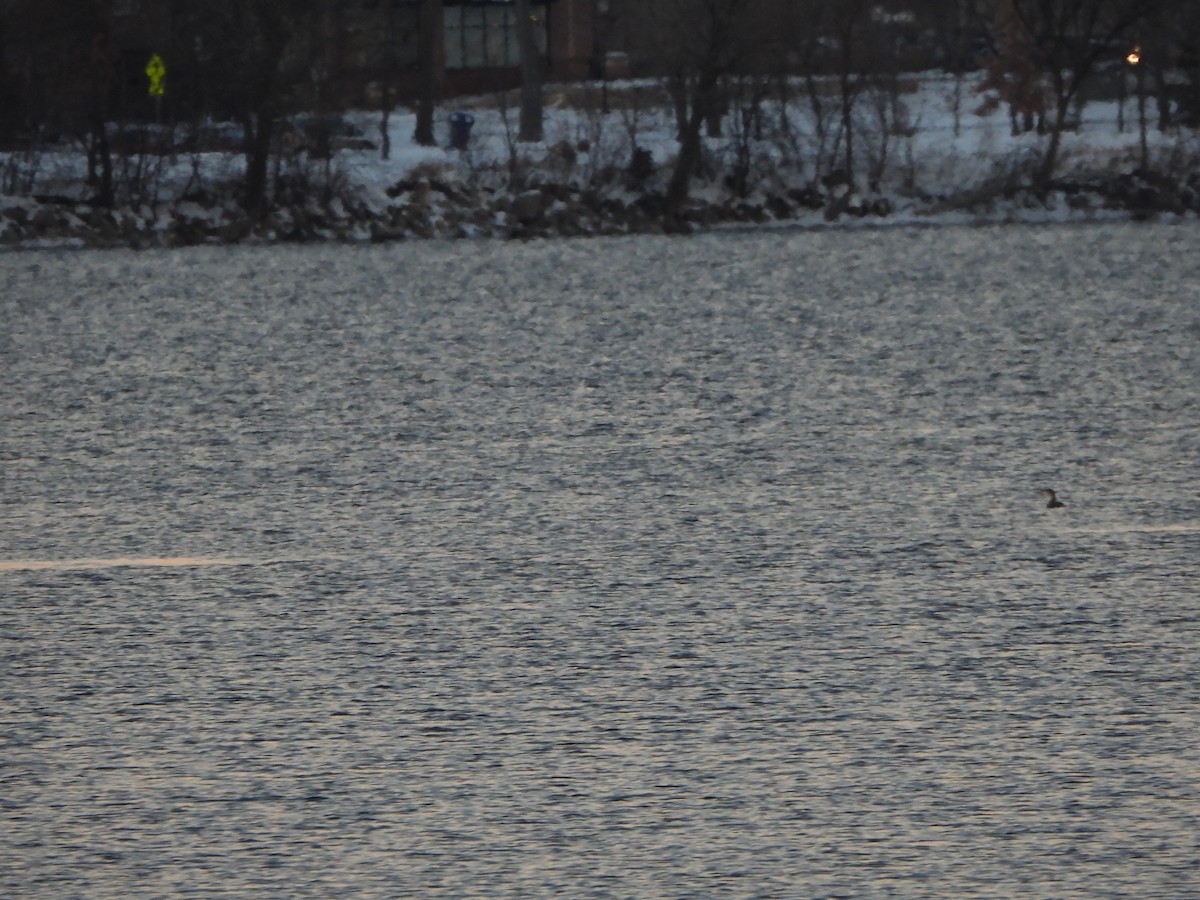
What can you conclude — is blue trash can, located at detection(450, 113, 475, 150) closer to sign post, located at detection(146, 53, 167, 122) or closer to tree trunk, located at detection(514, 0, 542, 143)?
tree trunk, located at detection(514, 0, 542, 143)

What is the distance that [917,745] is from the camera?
430cm

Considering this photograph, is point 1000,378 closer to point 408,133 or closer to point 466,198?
point 466,198

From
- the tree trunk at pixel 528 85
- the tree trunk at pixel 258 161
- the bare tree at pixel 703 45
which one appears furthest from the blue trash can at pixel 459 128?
the tree trunk at pixel 258 161

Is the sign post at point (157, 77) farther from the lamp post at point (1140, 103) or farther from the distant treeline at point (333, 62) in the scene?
the lamp post at point (1140, 103)

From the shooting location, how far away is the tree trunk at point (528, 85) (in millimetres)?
33844

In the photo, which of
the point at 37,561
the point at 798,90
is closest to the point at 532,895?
the point at 37,561

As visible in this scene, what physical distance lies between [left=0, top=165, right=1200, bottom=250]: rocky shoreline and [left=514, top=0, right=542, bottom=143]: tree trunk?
5.87 meters

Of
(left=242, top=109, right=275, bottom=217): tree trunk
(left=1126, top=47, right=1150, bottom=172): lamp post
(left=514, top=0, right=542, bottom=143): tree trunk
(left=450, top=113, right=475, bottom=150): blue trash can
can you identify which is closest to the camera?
(left=242, top=109, right=275, bottom=217): tree trunk

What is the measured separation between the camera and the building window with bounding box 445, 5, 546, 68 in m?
68.4

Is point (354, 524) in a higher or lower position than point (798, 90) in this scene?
lower

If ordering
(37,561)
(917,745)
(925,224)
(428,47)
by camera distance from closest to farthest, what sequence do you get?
(917,745) → (37,561) → (925,224) → (428,47)

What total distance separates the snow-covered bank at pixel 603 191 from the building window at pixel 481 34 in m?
39.3

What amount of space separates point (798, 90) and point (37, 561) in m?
25.7

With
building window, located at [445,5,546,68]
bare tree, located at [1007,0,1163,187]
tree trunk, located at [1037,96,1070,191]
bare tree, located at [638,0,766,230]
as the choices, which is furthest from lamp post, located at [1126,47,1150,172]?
building window, located at [445,5,546,68]
